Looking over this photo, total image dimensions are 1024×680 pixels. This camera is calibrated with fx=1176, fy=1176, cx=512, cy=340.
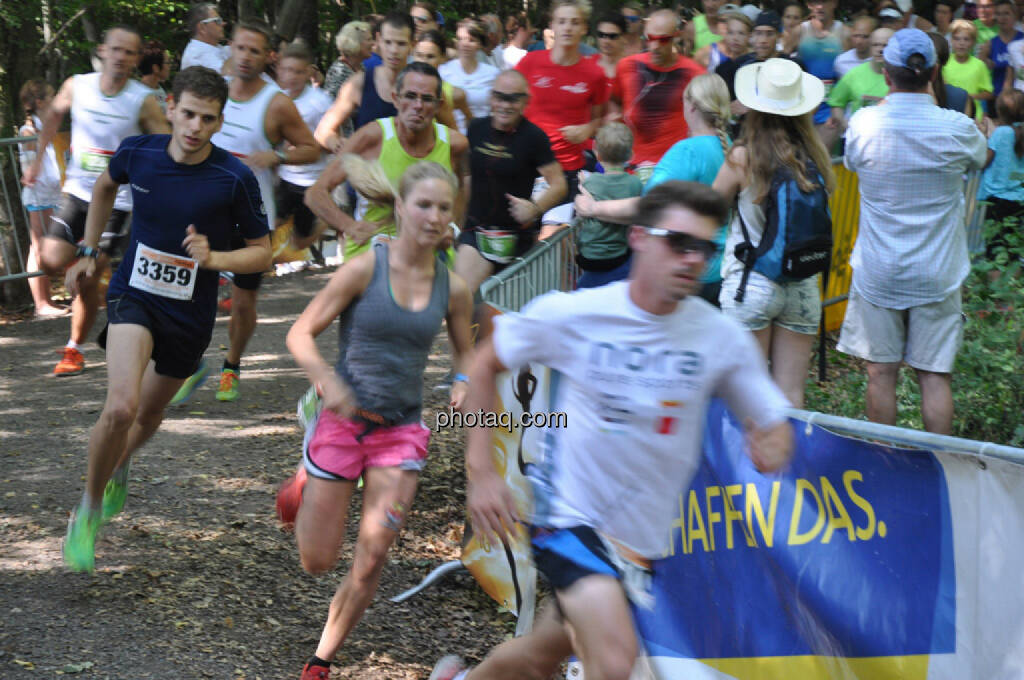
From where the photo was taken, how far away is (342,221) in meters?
6.10

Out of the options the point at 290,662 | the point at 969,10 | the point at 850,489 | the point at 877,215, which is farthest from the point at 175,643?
the point at 969,10

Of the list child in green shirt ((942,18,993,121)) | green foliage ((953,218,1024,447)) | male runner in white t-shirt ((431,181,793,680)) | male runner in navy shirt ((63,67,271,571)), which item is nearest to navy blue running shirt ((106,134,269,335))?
male runner in navy shirt ((63,67,271,571))

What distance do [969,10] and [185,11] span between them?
10535 mm

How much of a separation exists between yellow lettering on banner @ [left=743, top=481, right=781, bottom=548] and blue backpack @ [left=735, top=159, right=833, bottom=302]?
5.98 ft

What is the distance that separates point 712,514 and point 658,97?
4.86m

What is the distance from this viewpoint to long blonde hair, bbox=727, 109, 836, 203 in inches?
212

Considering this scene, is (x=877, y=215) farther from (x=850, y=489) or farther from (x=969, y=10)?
(x=969, y=10)

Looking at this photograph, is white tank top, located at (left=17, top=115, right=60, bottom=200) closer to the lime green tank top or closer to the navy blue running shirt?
the lime green tank top

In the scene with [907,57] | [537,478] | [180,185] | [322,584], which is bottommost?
[322,584]

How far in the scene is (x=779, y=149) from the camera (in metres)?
5.40

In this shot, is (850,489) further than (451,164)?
No

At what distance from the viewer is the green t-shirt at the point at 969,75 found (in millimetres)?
11289

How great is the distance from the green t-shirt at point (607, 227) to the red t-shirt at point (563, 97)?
1592 mm

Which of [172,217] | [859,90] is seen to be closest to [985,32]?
[859,90]
